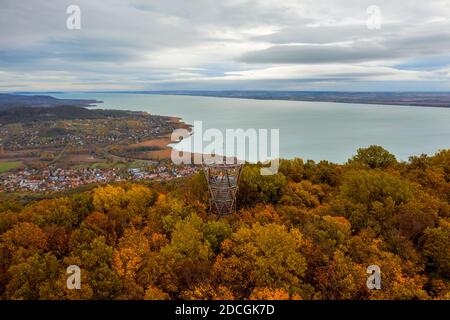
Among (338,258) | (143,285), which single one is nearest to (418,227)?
(338,258)

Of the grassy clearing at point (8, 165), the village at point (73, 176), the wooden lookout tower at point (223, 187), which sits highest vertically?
the wooden lookout tower at point (223, 187)

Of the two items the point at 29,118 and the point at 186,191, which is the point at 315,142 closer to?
the point at 186,191

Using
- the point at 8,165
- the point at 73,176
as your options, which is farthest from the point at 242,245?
the point at 8,165

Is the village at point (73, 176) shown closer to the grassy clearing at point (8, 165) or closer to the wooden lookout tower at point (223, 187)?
the grassy clearing at point (8, 165)

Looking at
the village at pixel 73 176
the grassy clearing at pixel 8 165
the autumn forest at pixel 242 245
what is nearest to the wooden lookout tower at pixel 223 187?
the autumn forest at pixel 242 245

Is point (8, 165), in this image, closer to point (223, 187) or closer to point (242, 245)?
point (223, 187)

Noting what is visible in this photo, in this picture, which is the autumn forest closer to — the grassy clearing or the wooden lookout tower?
the wooden lookout tower
